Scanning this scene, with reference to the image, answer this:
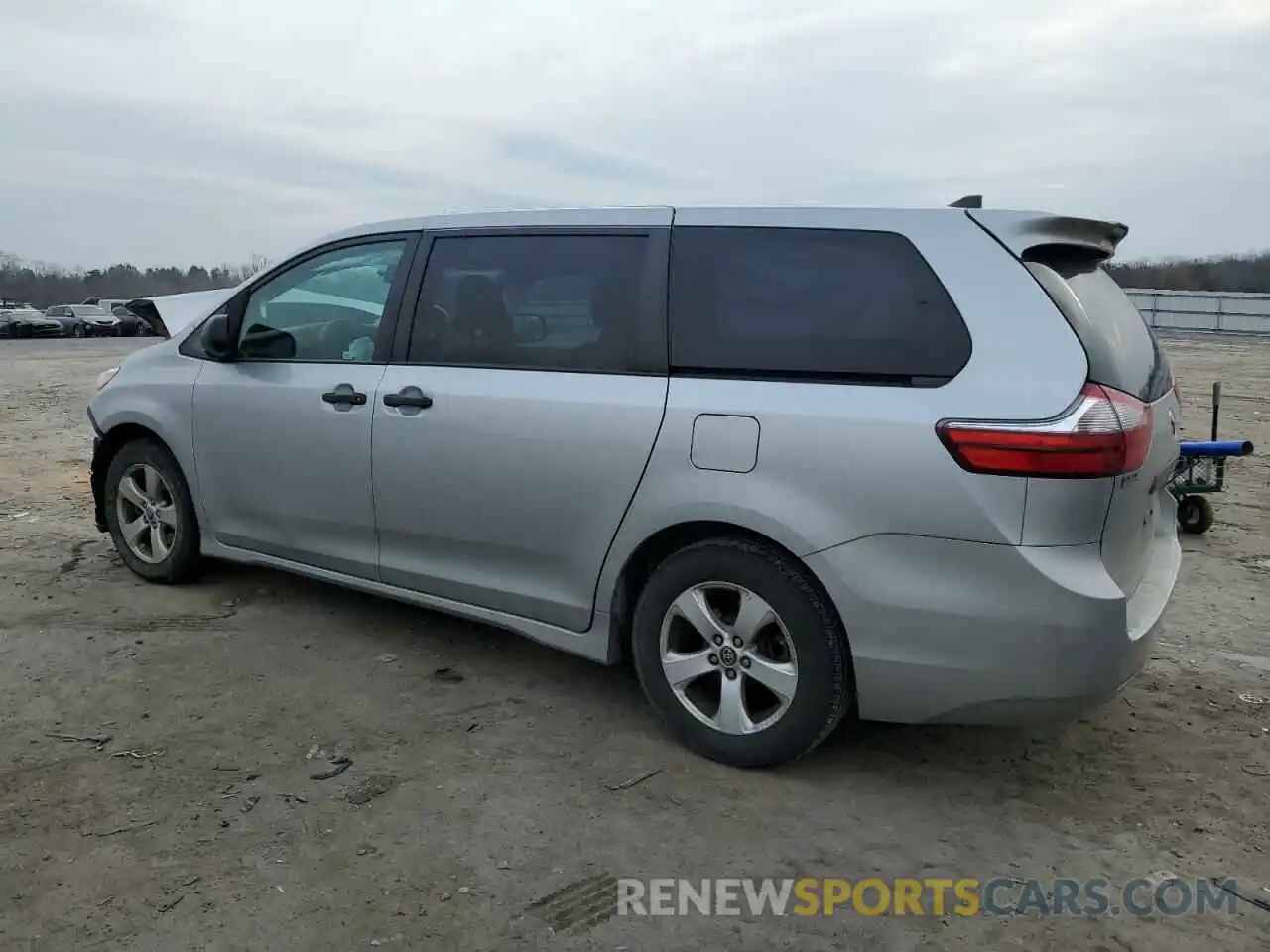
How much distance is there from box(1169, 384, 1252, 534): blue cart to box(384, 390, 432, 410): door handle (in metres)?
4.52

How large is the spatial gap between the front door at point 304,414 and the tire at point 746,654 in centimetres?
143

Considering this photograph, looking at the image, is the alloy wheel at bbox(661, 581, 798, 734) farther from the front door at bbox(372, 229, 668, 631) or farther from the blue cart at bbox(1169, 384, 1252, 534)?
the blue cart at bbox(1169, 384, 1252, 534)

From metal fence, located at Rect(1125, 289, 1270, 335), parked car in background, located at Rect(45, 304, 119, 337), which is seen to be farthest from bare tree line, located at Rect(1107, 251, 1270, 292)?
parked car in background, located at Rect(45, 304, 119, 337)

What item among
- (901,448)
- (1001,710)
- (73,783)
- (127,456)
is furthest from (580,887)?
(127,456)

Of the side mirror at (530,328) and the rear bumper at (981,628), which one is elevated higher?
the side mirror at (530,328)

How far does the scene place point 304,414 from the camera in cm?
427

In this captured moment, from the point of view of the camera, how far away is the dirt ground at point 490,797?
2.53 meters

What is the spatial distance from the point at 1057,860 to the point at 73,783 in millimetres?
2956

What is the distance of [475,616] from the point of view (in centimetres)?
394

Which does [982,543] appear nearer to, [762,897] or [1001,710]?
[1001,710]

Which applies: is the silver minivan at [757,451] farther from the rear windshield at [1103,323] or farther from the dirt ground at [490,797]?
the dirt ground at [490,797]

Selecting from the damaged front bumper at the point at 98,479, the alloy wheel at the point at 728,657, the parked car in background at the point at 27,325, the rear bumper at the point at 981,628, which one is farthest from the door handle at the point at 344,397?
the parked car in background at the point at 27,325

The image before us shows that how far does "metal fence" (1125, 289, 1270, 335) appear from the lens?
3275cm

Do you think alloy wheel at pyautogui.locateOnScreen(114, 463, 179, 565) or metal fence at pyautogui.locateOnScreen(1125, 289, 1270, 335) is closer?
alloy wheel at pyautogui.locateOnScreen(114, 463, 179, 565)
